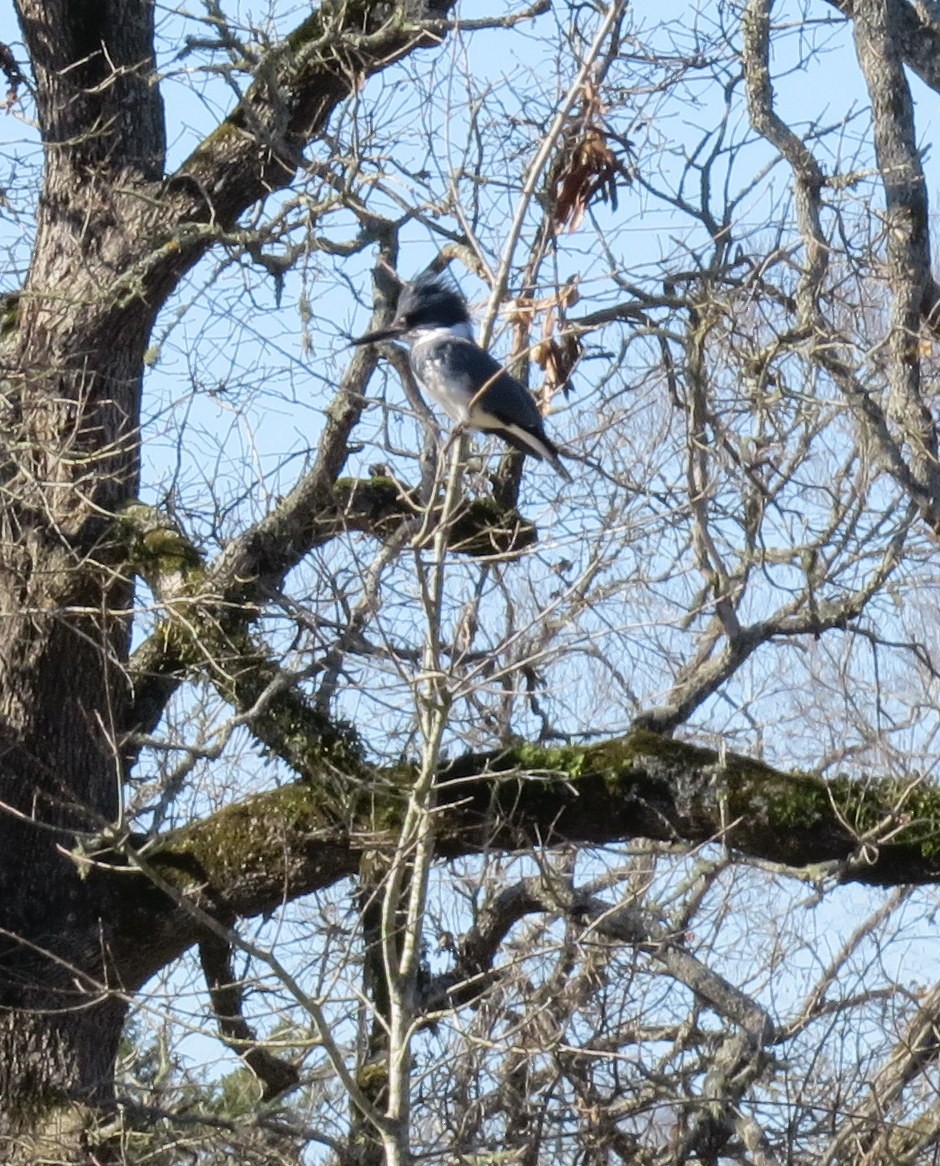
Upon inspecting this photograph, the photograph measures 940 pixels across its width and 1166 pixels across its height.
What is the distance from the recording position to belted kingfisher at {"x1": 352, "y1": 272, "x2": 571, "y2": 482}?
5625 mm

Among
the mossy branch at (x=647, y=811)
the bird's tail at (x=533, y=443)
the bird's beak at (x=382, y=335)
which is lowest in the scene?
the mossy branch at (x=647, y=811)

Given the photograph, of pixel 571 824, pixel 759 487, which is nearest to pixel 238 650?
pixel 571 824

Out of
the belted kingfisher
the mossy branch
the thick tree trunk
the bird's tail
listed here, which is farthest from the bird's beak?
the mossy branch

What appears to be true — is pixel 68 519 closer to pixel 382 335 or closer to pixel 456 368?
pixel 382 335

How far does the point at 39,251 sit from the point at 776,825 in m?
3.80

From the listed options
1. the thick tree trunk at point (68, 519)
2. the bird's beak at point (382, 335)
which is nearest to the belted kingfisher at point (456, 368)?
the bird's beak at point (382, 335)

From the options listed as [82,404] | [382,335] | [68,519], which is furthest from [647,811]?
[68,519]

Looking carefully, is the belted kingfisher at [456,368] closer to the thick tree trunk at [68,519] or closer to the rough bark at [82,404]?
the rough bark at [82,404]

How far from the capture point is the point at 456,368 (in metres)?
5.84

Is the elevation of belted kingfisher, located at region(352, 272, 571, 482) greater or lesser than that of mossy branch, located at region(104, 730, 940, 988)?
greater

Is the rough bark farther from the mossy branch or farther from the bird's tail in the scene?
the bird's tail

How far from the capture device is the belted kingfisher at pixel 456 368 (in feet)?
18.5

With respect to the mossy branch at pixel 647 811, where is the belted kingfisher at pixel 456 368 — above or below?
above

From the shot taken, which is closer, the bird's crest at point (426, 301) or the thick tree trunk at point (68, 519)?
the thick tree trunk at point (68, 519)
